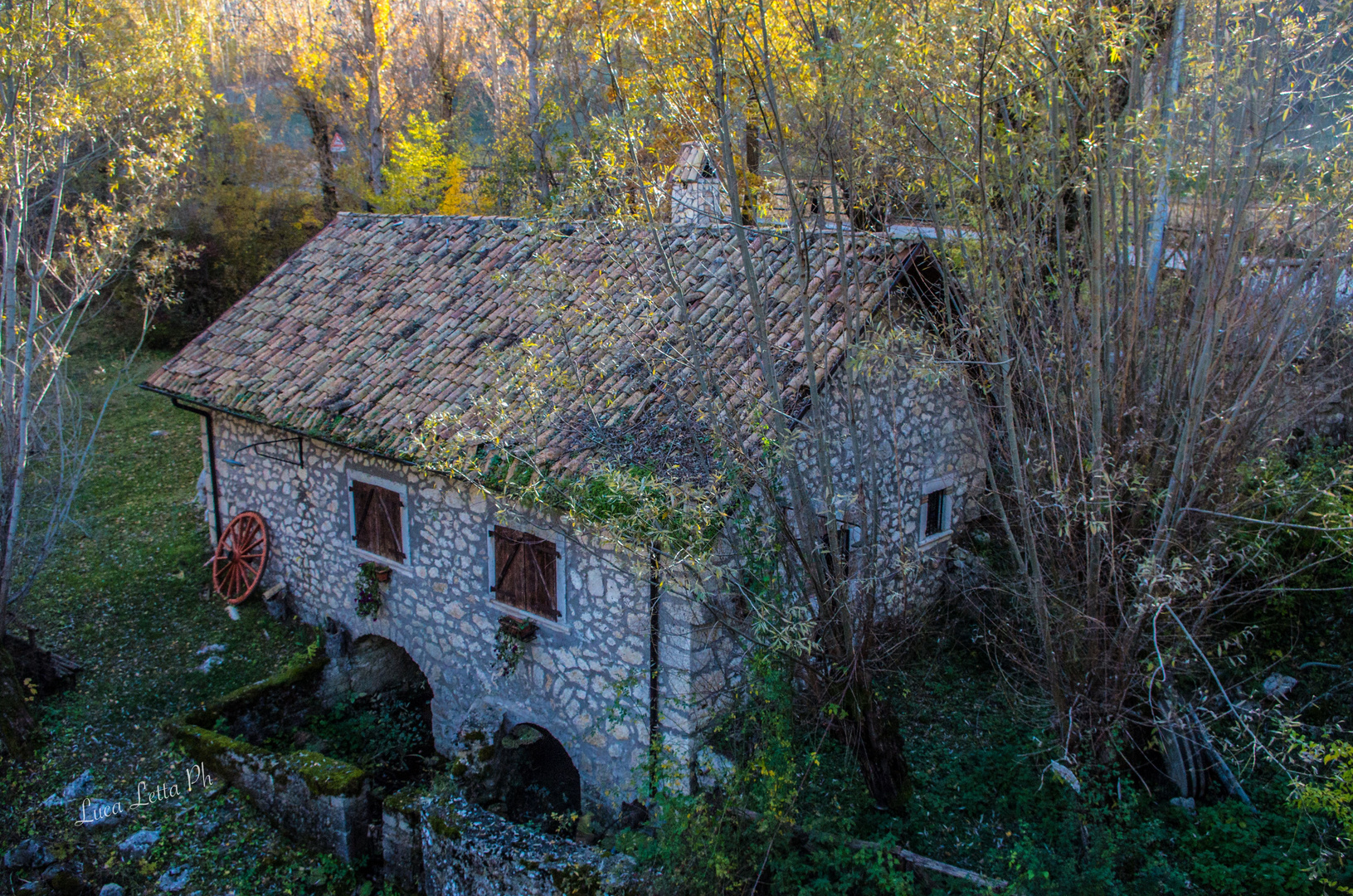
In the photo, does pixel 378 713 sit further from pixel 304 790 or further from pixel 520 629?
pixel 520 629

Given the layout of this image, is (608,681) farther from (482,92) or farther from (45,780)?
(482,92)

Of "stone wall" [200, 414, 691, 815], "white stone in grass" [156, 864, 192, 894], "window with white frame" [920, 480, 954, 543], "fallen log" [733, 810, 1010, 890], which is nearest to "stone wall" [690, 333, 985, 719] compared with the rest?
"window with white frame" [920, 480, 954, 543]

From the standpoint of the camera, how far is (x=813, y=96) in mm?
5699

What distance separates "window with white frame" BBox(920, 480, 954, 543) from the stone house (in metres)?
0.03

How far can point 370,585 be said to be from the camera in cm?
892

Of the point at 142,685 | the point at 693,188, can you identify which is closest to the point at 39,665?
the point at 142,685

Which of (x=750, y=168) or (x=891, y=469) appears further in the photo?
(x=750, y=168)

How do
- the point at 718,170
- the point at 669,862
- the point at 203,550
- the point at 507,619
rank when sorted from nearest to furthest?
the point at 669,862
the point at 718,170
the point at 507,619
the point at 203,550

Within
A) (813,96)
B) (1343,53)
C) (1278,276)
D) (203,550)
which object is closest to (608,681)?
(813,96)

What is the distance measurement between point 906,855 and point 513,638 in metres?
3.63

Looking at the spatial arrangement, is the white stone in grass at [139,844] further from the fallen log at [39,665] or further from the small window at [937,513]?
the small window at [937,513]

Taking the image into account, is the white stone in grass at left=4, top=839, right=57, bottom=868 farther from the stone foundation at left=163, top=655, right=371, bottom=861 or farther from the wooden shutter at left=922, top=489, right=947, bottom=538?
the wooden shutter at left=922, top=489, right=947, bottom=538

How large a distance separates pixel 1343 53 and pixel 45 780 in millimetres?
13121

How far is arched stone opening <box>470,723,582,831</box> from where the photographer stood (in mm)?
7715
